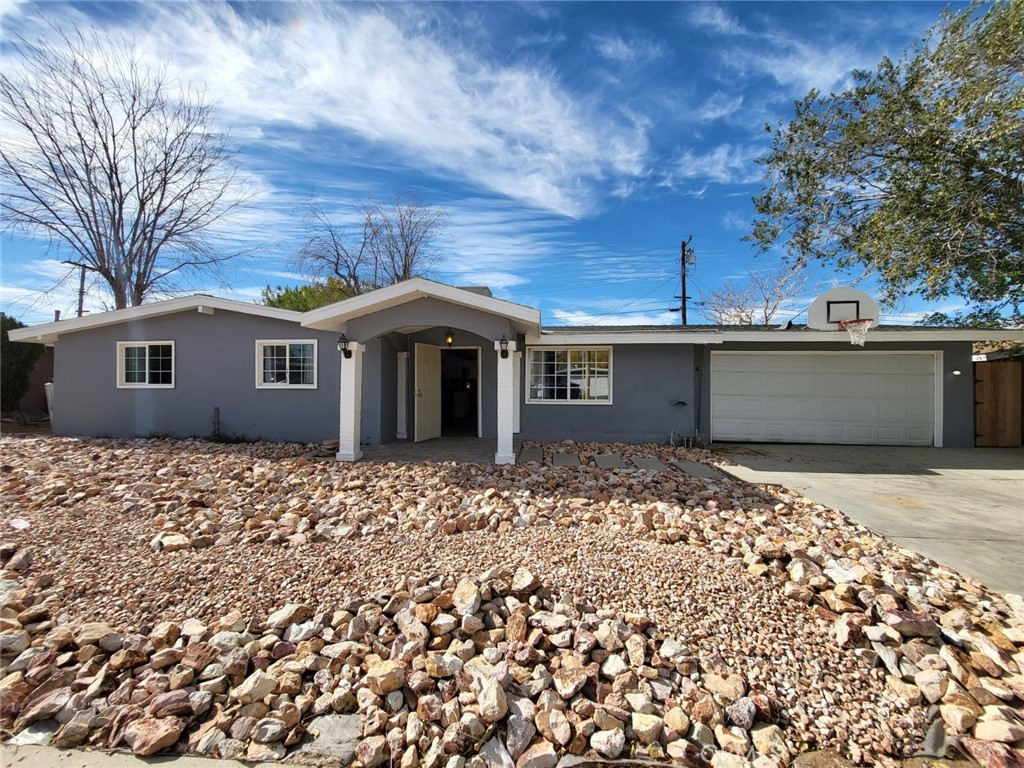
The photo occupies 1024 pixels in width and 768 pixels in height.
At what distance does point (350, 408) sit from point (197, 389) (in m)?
4.55

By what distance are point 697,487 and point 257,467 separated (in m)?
6.14

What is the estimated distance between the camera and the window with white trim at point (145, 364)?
9.91 m

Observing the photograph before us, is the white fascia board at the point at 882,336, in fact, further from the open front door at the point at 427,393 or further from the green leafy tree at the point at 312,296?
the green leafy tree at the point at 312,296

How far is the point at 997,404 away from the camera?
363 inches

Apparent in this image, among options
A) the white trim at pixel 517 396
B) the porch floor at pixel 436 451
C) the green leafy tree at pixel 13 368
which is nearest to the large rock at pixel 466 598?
the porch floor at pixel 436 451

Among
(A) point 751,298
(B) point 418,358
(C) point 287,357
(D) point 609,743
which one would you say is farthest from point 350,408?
(A) point 751,298

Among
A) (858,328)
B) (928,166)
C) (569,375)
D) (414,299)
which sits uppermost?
(928,166)

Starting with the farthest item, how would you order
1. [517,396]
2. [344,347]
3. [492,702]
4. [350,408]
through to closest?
[517,396] < [350,408] < [344,347] < [492,702]

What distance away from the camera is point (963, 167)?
713cm

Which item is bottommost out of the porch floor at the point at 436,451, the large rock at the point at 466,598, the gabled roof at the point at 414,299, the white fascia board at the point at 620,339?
the large rock at the point at 466,598

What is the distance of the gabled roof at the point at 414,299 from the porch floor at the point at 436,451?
2416 millimetres

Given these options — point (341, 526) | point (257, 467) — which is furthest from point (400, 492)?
point (257, 467)

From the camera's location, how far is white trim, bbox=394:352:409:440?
9.70 m

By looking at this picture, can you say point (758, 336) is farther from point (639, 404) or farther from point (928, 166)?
point (928, 166)
